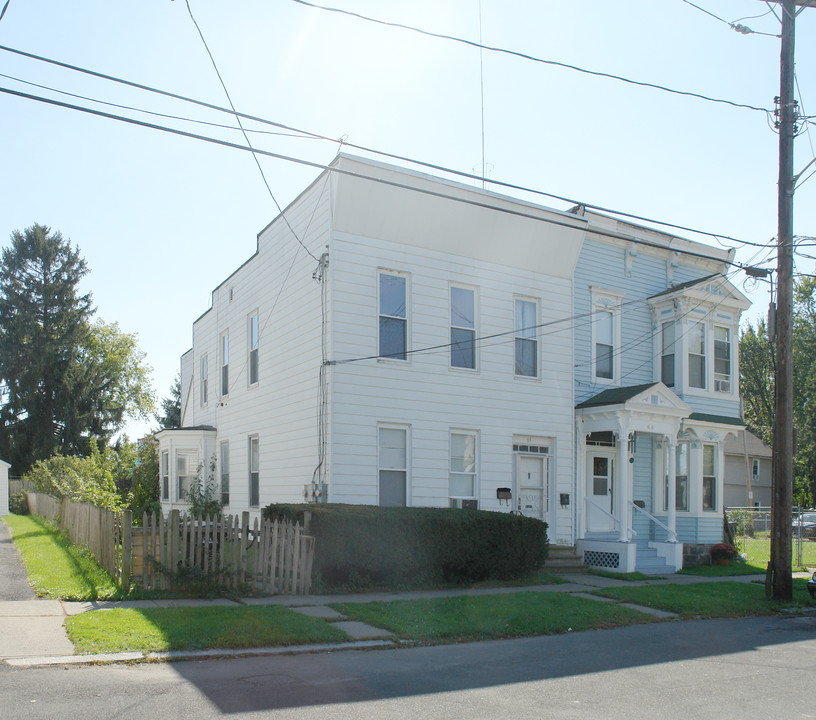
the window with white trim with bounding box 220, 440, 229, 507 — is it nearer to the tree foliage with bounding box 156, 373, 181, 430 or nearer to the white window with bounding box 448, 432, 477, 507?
the white window with bounding box 448, 432, 477, 507

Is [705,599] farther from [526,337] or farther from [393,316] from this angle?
[393,316]

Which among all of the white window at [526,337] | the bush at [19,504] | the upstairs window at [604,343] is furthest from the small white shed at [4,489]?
the upstairs window at [604,343]

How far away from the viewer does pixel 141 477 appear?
2741cm

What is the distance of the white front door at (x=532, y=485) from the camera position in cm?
1850

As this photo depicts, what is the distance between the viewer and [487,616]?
1142 centimetres

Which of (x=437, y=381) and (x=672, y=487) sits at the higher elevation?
(x=437, y=381)

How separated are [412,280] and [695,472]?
10.3 m

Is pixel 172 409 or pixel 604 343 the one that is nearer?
pixel 604 343

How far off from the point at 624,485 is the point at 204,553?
1079 cm

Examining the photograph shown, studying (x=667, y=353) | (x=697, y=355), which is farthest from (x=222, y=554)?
(x=697, y=355)

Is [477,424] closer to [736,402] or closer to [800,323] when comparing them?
[736,402]

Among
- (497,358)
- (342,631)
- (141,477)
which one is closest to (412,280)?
(497,358)

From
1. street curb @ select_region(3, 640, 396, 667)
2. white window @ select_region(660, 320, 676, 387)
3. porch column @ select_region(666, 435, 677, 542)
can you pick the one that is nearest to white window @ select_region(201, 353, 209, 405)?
white window @ select_region(660, 320, 676, 387)

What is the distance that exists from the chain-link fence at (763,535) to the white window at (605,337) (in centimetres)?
561
